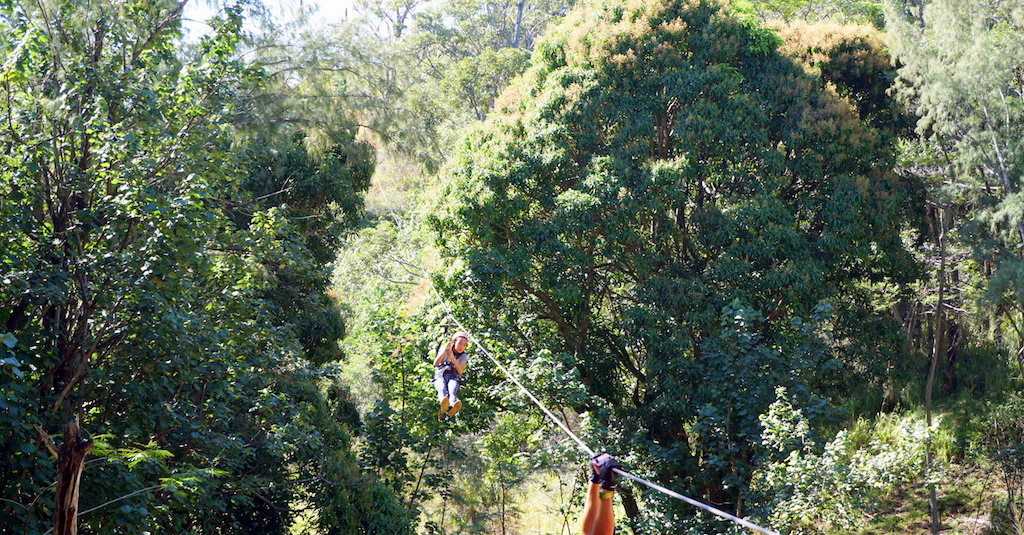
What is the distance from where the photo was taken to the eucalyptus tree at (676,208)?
10.3 metres

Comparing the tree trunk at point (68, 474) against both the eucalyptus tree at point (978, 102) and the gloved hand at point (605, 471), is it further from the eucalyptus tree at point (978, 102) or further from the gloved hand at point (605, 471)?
the eucalyptus tree at point (978, 102)

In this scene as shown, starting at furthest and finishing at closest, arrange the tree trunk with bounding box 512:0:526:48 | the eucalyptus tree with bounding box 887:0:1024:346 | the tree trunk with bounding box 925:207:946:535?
the tree trunk with bounding box 512:0:526:48, the tree trunk with bounding box 925:207:946:535, the eucalyptus tree with bounding box 887:0:1024:346

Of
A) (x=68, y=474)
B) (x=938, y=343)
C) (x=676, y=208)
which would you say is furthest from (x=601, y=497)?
(x=938, y=343)

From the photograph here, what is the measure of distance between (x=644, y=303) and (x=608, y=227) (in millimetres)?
1040

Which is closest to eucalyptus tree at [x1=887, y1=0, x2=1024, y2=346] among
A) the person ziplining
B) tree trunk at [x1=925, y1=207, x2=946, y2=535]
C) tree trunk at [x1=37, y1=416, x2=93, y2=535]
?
tree trunk at [x1=925, y1=207, x2=946, y2=535]

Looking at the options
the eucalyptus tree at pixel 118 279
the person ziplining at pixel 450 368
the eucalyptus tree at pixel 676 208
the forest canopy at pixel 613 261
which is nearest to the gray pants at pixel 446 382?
the person ziplining at pixel 450 368

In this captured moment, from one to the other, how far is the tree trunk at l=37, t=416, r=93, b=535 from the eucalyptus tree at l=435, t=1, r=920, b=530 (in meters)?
6.21

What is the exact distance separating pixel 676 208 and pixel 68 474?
814cm

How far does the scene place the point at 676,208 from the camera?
11250 mm

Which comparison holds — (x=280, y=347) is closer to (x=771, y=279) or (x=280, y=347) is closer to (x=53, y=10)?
(x=53, y=10)

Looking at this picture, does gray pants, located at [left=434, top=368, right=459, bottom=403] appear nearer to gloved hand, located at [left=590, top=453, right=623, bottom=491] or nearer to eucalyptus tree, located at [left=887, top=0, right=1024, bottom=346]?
gloved hand, located at [left=590, top=453, right=623, bottom=491]

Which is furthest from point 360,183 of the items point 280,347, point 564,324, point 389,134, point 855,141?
point 855,141

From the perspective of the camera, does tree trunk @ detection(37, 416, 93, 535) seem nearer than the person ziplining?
Yes

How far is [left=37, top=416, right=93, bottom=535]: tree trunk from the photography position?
184 inches
